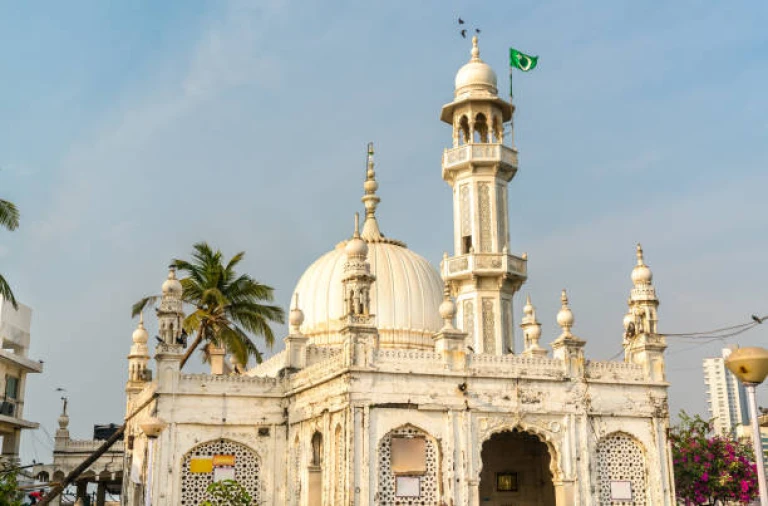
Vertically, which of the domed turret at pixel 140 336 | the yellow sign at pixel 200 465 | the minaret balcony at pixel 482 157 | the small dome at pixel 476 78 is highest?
the small dome at pixel 476 78

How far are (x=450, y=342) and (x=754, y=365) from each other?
16546mm

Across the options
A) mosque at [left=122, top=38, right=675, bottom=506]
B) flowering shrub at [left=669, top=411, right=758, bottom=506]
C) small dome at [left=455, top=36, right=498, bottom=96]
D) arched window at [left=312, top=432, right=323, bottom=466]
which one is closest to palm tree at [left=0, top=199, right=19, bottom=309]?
mosque at [left=122, top=38, right=675, bottom=506]

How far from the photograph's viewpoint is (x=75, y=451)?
44156mm

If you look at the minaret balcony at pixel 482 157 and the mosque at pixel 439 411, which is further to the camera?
the minaret balcony at pixel 482 157

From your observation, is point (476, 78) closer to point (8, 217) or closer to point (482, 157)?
point (482, 157)

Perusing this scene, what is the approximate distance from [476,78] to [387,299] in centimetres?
943

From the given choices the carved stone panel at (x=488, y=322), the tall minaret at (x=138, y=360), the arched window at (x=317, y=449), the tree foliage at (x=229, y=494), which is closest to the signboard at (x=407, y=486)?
the arched window at (x=317, y=449)

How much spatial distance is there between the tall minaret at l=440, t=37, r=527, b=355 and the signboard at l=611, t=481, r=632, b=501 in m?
7.23

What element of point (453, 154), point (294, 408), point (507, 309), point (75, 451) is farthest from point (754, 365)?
point (75, 451)

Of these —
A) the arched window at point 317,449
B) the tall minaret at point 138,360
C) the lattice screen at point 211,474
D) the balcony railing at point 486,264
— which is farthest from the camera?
the tall minaret at point 138,360

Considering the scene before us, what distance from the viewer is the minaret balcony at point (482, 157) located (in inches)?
1407

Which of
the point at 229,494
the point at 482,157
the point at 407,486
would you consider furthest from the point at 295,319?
the point at 482,157

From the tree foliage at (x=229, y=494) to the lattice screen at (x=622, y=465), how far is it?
408 inches

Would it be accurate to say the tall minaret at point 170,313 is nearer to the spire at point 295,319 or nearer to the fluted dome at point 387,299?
the spire at point 295,319
